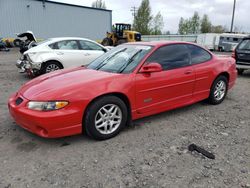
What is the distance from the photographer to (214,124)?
13.0ft

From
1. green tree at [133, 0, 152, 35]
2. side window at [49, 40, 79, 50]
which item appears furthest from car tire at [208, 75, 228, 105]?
green tree at [133, 0, 152, 35]

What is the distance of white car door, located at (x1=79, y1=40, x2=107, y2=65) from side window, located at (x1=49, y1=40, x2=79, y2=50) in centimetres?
24

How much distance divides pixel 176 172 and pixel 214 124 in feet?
5.68

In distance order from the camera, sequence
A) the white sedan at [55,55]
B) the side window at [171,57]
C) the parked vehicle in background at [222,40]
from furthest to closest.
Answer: the parked vehicle in background at [222,40], the white sedan at [55,55], the side window at [171,57]

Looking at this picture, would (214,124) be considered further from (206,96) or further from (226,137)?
(206,96)

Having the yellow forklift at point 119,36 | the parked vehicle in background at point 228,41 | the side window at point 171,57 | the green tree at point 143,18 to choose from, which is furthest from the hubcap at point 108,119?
the green tree at point 143,18

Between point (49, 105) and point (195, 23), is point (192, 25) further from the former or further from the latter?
point (49, 105)

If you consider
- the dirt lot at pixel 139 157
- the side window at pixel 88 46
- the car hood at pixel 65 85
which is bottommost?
the dirt lot at pixel 139 157

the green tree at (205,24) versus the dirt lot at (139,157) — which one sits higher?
the green tree at (205,24)

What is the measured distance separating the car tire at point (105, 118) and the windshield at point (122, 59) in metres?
0.62

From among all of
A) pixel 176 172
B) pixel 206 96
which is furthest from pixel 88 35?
pixel 176 172

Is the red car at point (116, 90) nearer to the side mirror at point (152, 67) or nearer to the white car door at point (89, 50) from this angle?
the side mirror at point (152, 67)

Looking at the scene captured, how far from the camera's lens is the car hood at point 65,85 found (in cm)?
303

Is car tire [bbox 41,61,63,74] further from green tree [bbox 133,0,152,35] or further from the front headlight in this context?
green tree [bbox 133,0,152,35]
